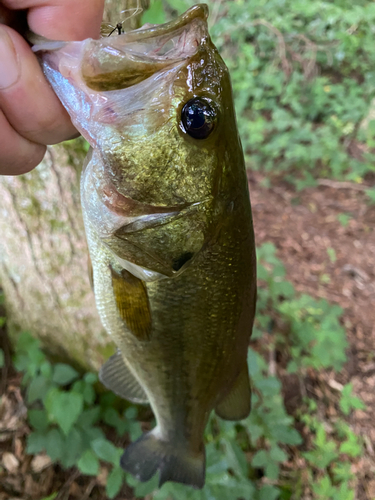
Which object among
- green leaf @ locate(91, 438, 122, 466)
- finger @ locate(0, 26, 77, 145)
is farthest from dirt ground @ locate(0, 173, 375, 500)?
finger @ locate(0, 26, 77, 145)

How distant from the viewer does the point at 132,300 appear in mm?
973

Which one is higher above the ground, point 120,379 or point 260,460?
point 120,379

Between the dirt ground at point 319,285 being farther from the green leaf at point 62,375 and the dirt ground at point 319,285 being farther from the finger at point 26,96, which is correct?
the finger at point 26,96

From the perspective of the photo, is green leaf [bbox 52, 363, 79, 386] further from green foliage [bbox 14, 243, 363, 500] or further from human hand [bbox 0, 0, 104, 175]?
human hand [bbox 0, 0, 104, 175]

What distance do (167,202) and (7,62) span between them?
43 cm

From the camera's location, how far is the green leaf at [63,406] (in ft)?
4.99

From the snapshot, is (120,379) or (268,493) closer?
(120,379)

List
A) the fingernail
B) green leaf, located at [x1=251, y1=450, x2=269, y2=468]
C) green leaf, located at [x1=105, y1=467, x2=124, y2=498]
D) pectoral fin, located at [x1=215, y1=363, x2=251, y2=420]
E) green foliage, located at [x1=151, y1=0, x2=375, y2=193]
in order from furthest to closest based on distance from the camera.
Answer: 1. green foliage, located at [x1=151, y1=0, x2=375, y2=193]
2. green leaf, located at [x1=251, y1=450, x2=269, y2=468]
3. green leaf, located at [x1=105, y1=467, x2=124, y2=498]
4. pectoral fin, located at [x1=215, y1=363, x2=251, y2=420]
5. the fingernail

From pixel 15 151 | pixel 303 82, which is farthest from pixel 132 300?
pixel 303 82

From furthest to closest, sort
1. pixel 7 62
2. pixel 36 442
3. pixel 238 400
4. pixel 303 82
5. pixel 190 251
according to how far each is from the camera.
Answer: pixel 303 82, pixel 36 442, pixel 238 400, pixel 190 251, pixel 7 62

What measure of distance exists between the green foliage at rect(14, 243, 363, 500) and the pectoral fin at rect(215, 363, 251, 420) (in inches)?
17.0

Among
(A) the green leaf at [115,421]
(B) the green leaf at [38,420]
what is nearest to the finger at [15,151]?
(B) the green leaf at [38,420]

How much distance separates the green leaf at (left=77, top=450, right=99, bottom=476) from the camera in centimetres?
148

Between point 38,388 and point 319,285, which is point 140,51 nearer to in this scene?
point 38,388
